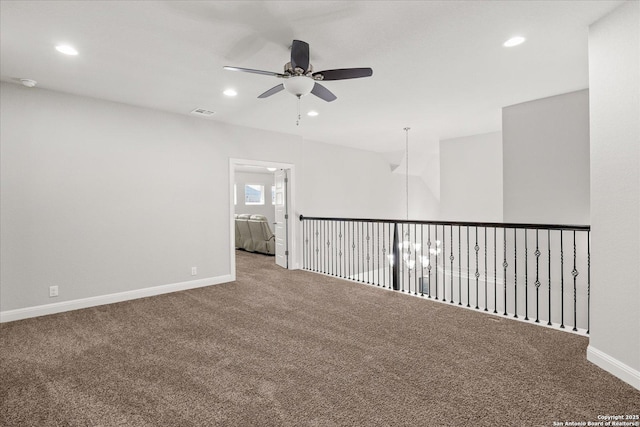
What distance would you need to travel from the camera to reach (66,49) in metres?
2.73

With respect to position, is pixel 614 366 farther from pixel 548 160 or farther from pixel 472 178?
pixel 472 178

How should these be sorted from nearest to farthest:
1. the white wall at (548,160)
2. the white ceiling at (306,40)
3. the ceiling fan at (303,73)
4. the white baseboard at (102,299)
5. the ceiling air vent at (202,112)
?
the white ceiling at (306,40) → the ceiling fan at (303,73) → the white baseboard at (102,299) → the white wall at (548,160) → the ceiling air vent at (202,112)

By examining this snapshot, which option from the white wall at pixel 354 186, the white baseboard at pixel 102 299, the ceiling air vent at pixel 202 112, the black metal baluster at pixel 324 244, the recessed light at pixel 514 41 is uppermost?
the ceiling air vent at pixel 202 112

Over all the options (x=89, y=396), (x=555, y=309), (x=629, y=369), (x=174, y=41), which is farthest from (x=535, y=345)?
(x=174, y=41)

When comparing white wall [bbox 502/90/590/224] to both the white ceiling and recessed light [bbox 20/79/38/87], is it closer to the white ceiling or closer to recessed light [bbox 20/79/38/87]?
the white ceiling

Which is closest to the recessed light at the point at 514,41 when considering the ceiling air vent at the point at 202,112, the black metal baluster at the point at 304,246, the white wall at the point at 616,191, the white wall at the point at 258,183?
the white wall at the point at 616,191

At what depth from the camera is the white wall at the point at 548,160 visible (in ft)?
13.1

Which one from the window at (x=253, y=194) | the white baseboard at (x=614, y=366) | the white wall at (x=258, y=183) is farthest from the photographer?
the window at (x=253, y=194)

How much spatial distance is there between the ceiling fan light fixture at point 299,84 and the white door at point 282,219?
Result: 3.52 meters

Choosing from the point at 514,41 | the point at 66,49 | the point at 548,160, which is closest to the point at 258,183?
the point at 66,49

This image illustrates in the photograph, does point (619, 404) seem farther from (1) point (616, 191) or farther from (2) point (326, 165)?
(2) point (326, 165)

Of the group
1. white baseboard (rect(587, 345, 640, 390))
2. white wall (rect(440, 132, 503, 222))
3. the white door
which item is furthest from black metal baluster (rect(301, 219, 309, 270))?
white baseboard (rect(587, 345, 640, 390))

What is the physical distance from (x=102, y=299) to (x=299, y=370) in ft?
10.5

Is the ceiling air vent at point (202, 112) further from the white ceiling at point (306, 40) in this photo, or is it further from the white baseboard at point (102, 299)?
the white baseboard at point (102, 299)
